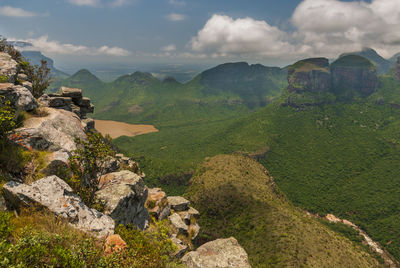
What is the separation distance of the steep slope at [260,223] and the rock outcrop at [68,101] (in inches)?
2415

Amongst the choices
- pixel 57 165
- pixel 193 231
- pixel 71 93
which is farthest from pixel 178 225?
pixel 71 93

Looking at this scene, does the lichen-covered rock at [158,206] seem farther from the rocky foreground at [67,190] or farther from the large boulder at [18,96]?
the large boulder at [18,96]

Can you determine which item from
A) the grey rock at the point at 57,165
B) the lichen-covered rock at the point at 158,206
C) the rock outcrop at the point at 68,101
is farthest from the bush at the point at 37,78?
the lichen-covered rock at the point at 158,206

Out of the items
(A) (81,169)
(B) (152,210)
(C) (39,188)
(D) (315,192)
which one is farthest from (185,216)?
(D) (315,192)

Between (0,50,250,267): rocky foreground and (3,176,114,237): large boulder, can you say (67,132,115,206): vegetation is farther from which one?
(3,176,114,237): large boulder

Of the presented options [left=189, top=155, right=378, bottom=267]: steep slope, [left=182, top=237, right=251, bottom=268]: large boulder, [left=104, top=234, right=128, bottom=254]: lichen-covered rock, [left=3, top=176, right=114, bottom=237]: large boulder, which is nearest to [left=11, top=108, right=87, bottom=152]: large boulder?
[left=3, top=176, right=114, bottom=237]: large boulder

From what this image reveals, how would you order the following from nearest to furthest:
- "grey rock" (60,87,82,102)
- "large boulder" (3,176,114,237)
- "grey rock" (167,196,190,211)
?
"large boulder" (3,176,114,237) → "grey rock" (60,87,82,102) → "grey rock" (167,196,190,211)

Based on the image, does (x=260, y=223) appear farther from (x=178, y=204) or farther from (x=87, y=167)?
(x=87, y=167)

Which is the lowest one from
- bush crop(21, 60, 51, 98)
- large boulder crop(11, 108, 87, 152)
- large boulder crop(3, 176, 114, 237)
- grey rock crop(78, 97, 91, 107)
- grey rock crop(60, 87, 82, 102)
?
large boulder crop(3, 176, 114, 237)

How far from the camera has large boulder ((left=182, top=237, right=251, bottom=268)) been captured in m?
20.1

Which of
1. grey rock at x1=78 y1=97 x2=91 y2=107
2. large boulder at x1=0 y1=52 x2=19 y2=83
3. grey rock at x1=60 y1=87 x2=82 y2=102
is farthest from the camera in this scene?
grey rock at x1=78 y1=97 x2=91 y2=107

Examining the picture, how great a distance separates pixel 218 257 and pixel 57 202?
55.9 feet

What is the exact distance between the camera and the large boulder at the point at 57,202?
1279cm

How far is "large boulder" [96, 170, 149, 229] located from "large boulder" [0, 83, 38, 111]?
12.4 metres
